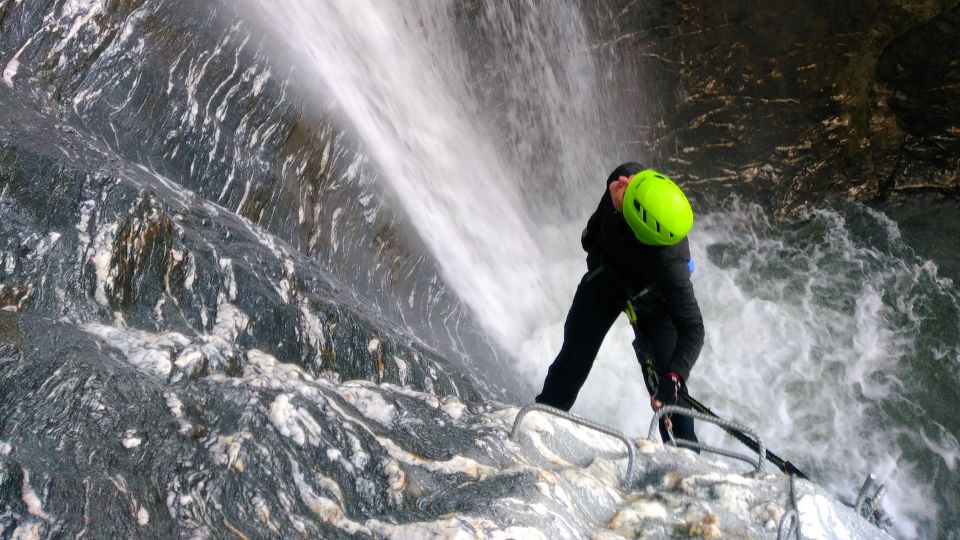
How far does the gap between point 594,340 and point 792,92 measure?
3947 mm

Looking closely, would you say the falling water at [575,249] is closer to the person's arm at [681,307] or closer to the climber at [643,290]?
the climber at [643,290]

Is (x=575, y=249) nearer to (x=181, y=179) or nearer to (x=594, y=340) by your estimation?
(x=594, y=340)

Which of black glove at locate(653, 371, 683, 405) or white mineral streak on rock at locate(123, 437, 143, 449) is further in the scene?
black glove at locate(653, 371, 683, 405)

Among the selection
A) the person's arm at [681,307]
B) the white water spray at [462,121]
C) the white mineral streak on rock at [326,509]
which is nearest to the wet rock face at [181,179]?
the white water spray at [462,121]

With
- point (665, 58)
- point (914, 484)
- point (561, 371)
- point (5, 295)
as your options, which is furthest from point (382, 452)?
point (665, 58)

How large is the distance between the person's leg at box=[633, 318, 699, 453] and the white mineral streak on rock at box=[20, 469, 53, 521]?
115 inches

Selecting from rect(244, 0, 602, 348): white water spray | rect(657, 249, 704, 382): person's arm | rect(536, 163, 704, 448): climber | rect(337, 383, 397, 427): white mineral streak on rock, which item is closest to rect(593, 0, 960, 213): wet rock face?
rect(244, 0, 602, 348): white water spray

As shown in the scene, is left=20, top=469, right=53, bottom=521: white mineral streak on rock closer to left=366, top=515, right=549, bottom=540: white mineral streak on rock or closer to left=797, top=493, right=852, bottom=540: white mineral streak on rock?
left=366, top=515, right=549, bottom=540: white mineral streak on rock

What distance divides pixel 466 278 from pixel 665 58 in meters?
3.00

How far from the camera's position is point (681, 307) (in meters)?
3.47

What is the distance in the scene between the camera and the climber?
323cm

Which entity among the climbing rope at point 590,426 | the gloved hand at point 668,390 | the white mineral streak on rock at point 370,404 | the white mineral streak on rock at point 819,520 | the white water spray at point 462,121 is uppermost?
the white water spray at point 462,121

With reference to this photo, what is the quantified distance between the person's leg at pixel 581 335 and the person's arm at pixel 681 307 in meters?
0.47

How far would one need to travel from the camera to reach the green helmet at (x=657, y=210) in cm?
317
